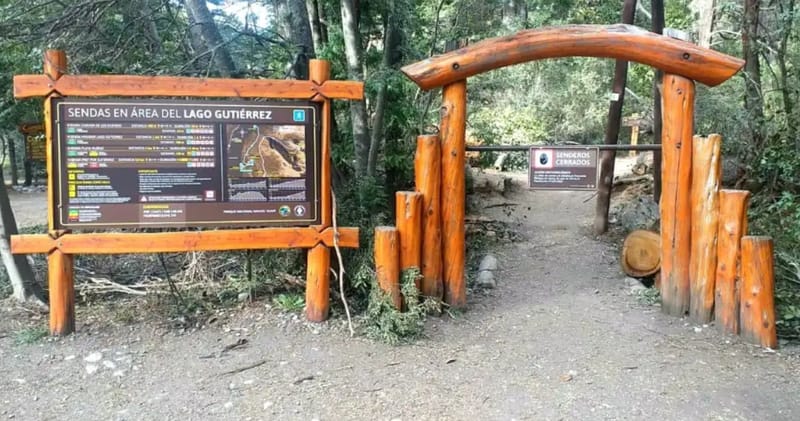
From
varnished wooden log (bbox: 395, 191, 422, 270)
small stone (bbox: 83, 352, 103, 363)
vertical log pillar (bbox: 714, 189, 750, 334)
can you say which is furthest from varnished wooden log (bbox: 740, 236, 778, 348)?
small stone (bbox: 83, 352, 103, 363)

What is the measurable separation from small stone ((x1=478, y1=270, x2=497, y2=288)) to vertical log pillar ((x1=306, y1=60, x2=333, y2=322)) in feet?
6.55

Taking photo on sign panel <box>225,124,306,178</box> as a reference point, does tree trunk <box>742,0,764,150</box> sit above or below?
above

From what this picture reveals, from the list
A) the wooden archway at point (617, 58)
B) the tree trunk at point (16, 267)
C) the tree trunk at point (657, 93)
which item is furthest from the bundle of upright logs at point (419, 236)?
the tree trunk at point (657, 93)

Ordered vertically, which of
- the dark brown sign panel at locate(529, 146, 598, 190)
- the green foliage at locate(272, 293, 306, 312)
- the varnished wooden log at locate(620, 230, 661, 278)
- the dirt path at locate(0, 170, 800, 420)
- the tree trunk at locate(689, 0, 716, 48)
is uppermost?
the tree trunk at locate(689, 0, 716, 48)

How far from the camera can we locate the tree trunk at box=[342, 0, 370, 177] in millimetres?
6250

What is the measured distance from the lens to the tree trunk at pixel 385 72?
6449mm

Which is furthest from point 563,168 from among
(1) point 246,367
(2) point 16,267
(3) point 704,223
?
(2) point 16,267

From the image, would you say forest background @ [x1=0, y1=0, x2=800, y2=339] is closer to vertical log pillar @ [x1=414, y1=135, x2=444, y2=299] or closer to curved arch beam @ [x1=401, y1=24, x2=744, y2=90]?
vertical log pillar @ [x1=414, y1=135, x2=444, y2=299]

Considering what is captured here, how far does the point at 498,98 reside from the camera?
18984 mm

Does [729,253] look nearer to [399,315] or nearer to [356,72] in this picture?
[399,315]

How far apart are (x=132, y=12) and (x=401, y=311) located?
473cm

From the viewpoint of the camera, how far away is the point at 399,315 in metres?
4.73

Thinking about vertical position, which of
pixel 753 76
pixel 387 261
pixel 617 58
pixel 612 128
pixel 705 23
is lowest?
pixel 387 261

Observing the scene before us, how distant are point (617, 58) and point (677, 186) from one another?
4.02ft
